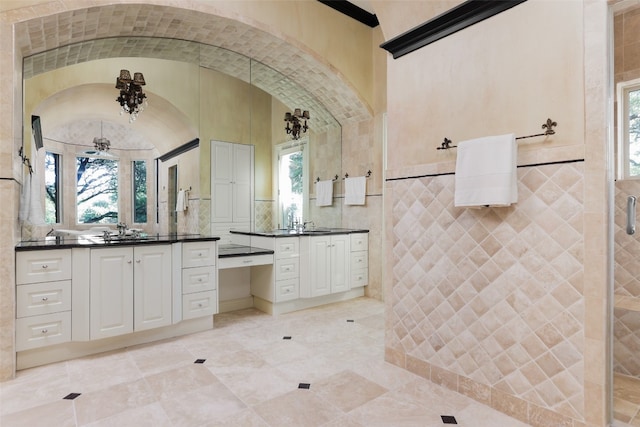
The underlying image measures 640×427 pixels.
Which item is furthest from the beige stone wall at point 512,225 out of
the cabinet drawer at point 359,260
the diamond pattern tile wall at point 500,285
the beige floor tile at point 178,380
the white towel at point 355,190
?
the white towel at point 355,190

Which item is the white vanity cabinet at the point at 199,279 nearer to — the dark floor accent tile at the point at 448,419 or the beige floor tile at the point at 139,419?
the beige floor tile at the point at 139,419

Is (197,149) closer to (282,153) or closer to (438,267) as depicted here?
(282,153)

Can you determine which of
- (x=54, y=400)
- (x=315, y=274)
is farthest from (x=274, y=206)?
(x=54, y=400)

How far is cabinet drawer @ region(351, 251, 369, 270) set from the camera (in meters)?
4.69

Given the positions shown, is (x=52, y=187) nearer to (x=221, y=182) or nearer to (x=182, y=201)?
(x=182, y=201)

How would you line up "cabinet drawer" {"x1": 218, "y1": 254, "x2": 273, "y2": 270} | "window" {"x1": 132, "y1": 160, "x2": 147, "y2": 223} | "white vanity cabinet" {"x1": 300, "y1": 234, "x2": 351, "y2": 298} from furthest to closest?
"white vanity cabinet" {"x1": 300, "y1": 234, "x2": 351, "y2": 298}
"cabinet drawer" {"x1": 218, "y1": 254, "x2": 273, "y2": 270}
"window" {"x1": 132, "y1": 160, "x2": 147, "y2": 223}

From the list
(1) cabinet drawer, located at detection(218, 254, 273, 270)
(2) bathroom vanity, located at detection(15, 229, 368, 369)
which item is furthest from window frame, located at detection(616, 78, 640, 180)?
(1) cabinet drawer, located at detection(218, 254, 273, 270)

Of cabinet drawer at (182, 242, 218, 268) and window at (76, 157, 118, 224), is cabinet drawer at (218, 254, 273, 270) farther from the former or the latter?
window at (76, 157, 118, 224)

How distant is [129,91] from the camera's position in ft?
11.2

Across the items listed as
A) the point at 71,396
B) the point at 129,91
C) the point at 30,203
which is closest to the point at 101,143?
the point at 129,91

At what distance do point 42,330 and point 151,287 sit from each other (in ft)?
2.58

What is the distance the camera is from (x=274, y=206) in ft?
15.8

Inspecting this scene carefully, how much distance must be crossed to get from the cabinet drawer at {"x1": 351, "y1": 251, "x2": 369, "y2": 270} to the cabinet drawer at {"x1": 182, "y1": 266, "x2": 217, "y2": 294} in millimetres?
1909

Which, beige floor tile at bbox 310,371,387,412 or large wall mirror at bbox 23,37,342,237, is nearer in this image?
beige floor tile at bbox 310,371,387,412
